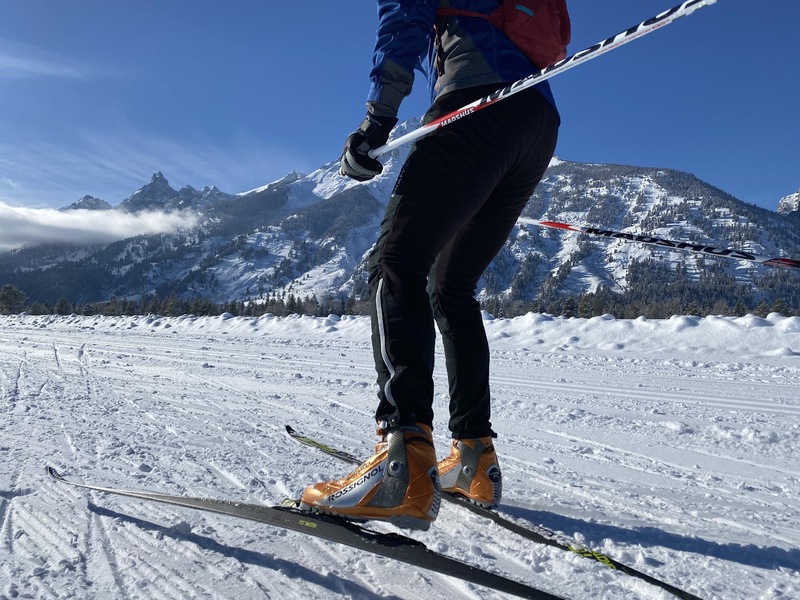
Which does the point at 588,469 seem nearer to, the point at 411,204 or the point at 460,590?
the point at 460,590

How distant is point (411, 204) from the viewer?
5.32 ft

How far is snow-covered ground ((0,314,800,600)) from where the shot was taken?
126cm

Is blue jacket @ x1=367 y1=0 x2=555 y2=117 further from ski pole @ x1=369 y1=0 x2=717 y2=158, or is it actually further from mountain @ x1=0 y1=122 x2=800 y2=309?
mountain @ x1=0 y1=122 x2=800 y2=309

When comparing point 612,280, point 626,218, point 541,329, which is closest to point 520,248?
point 612,280

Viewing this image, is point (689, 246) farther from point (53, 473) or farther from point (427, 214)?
point (53, 473)

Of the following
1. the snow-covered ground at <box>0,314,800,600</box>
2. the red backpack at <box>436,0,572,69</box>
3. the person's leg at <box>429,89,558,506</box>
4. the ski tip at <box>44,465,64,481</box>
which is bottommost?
the ski tip at <box>44,465,64,481</box>

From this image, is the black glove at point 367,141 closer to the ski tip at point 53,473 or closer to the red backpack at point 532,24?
A: the red backpack at point 532,24

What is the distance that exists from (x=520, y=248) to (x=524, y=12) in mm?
177416

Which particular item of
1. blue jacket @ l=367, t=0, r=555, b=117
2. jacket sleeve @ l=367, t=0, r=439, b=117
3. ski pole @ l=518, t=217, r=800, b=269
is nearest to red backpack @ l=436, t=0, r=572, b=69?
blue jacket @ l=367, t=0, r=555, b=117

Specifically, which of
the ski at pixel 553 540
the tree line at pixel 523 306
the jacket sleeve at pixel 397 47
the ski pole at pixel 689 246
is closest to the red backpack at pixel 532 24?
the jacket sleeve at pixel 397 47

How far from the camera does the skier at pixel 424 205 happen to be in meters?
1.49

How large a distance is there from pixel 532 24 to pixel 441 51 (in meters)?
0.33

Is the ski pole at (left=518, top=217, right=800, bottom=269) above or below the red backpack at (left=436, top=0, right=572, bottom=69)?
below

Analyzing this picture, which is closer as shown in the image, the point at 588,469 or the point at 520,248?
the point at 588,469
